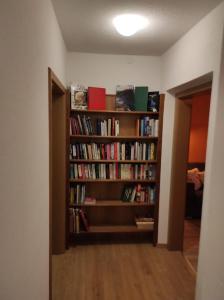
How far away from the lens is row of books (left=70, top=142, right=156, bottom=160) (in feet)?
9.97

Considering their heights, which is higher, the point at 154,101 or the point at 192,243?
the point at 154,101

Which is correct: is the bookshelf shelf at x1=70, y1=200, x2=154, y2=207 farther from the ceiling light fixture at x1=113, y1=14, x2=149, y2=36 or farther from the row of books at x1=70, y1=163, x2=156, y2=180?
the ceiling light fixture at x1=113, y1=14, x2=149, y2=36

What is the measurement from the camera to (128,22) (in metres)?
2.05

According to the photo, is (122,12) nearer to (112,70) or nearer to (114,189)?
(112,70)

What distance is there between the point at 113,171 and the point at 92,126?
0.67 metres

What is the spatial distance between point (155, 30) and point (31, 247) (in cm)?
219

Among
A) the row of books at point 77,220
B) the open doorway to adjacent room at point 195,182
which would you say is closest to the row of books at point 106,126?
the open doorway to adjacent room at point 195,182

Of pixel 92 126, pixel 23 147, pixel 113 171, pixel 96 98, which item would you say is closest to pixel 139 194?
pixel 113 171

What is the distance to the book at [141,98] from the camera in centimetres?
306

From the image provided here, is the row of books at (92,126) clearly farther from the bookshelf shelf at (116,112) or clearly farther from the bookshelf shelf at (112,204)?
the bookshelf shelf at (112,204)

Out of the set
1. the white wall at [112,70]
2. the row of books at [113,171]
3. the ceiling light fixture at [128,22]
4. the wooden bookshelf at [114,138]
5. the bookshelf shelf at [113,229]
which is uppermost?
the ceiling light fixture at [128,22]

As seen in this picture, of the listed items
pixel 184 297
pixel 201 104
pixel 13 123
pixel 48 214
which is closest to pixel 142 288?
pixel 184 297

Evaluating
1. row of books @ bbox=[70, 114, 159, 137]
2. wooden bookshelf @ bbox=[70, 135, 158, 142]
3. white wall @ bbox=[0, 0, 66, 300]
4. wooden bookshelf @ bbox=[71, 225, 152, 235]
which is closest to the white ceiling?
white wall @ bbox=[0, 0, 66, 300]

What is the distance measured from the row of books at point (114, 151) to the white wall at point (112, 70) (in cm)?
77
